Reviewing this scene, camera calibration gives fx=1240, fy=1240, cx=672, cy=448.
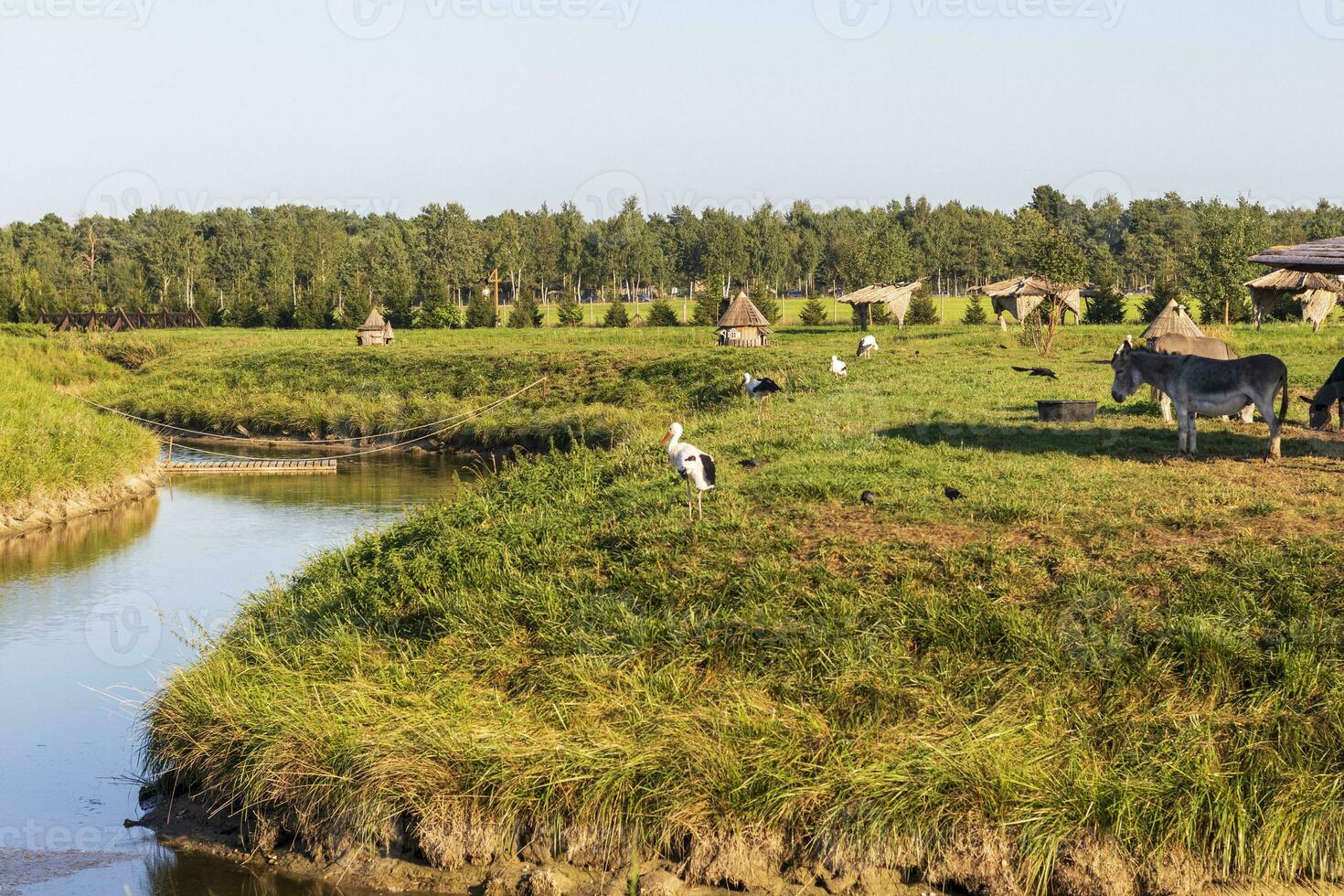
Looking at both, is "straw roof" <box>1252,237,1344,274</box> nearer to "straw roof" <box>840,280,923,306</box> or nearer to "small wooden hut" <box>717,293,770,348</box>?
"small wooden hut" <box>717,293,770,348</box>

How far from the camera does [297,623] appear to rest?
14.1 metres

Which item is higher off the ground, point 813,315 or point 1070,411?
point 813,315

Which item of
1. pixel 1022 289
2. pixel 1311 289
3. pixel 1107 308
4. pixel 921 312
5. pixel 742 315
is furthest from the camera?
pixel 921 312

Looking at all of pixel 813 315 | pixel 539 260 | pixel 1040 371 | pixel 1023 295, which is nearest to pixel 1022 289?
pixel 1023 295

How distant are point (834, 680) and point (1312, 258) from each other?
818 cm

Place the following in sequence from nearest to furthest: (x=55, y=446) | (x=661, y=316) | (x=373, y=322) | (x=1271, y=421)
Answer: (x=1271, y=421), (x=55, y=446), (x=373, y=322), (x=661, y=316)

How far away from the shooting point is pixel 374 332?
6069 centimetres

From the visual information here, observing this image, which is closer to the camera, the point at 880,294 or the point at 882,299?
the point at 882,299

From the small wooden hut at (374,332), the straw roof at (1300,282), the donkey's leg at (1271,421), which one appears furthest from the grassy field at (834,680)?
the small wooden hut at (374,332)

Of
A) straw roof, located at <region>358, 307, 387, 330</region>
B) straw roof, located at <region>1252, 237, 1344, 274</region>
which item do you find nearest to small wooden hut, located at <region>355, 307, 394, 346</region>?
straw roof, located at <region>358, 307, 387, 330</region>

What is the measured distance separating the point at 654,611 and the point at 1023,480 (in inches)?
210

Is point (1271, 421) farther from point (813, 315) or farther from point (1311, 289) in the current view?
point (813, 315)

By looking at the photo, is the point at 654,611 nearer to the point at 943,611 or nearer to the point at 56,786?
the point at 943,611

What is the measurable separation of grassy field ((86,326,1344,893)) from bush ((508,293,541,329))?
60.9 meters
